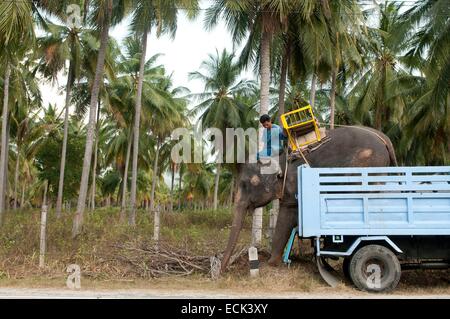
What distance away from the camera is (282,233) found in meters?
10.5

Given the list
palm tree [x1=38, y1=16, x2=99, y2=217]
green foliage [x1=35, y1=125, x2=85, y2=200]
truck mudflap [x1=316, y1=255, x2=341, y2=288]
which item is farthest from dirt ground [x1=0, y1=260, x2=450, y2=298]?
green foliage [x1=35, y1=125, x2=85, y2=200]

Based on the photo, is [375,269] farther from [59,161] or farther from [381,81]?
[59,161]

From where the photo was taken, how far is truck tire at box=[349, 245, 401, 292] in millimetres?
8922

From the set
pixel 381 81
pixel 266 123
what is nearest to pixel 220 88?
pixel 381 81

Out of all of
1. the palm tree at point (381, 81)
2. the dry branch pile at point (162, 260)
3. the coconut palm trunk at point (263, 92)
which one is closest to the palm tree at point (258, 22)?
the coconut palm trunk at point (263, 92)

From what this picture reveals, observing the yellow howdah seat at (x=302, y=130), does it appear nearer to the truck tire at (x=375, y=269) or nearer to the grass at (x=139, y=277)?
the grass at (x=139, y=277)

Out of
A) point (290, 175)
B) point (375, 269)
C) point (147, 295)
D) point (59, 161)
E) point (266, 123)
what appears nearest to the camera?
point (147, 295)

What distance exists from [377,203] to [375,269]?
3.69 ft

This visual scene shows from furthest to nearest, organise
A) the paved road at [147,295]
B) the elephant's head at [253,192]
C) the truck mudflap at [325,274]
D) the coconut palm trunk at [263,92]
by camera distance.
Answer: the coconut palm trunk at [263,92], the elephant's head at [253,192], the truck mudflap at [325,274], the paved road at [147,295]

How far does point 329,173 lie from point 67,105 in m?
21.3

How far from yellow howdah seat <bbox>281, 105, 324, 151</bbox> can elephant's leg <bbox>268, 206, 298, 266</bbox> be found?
1.32m

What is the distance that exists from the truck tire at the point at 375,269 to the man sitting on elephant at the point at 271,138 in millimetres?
2815

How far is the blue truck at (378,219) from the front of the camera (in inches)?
352

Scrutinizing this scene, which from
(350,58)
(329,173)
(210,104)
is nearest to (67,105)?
(210,104)
